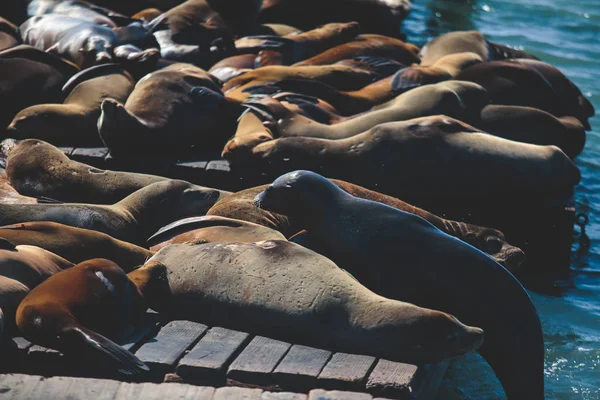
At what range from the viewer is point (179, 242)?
5398mm

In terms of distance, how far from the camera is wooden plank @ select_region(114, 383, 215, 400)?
392cm

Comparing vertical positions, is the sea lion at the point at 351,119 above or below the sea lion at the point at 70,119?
above

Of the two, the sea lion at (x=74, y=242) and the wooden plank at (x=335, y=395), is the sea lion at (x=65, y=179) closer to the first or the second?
the sea lion at (x=74, y=242)

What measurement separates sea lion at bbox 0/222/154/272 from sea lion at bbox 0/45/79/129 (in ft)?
9.16

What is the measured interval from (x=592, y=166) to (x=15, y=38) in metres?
5.60

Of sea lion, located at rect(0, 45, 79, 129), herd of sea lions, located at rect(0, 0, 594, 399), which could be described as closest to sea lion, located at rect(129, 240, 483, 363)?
herd of sea lions, located at rect(0, 0, 594, 399)

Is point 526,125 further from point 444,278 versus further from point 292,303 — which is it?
point 292,303

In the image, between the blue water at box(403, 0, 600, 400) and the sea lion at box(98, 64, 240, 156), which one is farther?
the sea lion at box(98, 64, 240, 156)

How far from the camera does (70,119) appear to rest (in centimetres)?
731

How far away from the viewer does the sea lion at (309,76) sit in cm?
Answer: 827

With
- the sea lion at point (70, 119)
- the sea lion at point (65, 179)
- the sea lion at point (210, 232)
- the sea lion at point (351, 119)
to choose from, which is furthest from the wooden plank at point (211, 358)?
the sea lion at point (70, 119)

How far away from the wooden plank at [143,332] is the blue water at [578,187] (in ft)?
5.51

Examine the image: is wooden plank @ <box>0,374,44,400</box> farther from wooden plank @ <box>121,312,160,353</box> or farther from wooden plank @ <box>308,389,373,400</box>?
wooden plank @ <box>308,389,373,400</box>

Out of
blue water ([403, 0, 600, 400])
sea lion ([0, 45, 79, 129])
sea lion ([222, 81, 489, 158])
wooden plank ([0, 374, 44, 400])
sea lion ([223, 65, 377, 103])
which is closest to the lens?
wooden plank ([0, 374, 44, 400])
